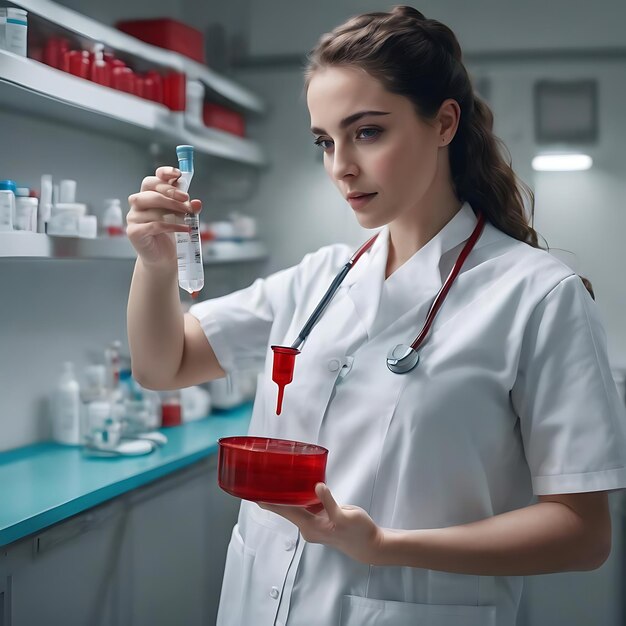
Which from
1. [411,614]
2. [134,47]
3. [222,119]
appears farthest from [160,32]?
[411,614]

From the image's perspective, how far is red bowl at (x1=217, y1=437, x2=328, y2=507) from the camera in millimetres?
968

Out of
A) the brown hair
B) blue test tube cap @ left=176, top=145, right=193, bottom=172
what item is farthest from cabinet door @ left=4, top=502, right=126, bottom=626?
the brown hair

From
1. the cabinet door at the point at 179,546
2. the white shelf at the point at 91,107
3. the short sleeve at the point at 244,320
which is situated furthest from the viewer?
the cabinet door at the point at 179,546

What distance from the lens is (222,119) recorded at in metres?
2.77

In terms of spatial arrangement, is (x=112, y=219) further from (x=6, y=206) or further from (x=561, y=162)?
(x=561, y=162)

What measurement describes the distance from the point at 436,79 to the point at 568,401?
20.2 inches

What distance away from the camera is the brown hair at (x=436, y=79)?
1.12m

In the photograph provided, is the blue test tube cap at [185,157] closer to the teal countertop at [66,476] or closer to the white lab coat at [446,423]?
the white lab coat at [446,423]

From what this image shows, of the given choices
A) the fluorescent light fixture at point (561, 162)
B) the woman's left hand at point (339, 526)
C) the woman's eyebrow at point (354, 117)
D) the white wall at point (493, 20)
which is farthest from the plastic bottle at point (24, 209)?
the fluorescent light fixture at point (561, 162)

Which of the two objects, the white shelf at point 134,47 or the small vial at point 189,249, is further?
the white shelf at point 134,47

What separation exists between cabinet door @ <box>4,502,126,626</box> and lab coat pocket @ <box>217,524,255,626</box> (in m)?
0.49

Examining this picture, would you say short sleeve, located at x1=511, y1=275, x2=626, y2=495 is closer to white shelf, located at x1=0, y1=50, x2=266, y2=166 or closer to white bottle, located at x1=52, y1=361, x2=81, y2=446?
white shelf, located at x1=0, y1=50, x2=266, y2=166

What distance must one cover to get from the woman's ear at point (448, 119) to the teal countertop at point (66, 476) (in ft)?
3.44

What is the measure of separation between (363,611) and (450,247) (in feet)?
1.84
